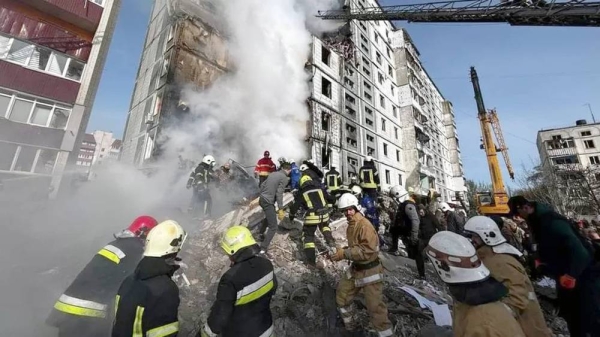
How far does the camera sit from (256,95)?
47.3 feet

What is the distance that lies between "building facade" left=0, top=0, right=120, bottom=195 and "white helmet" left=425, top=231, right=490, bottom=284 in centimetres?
1445

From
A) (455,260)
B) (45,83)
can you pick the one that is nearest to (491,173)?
(455,260)

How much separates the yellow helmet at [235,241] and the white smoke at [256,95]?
10.8 metres

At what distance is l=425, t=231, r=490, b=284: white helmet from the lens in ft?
4.54

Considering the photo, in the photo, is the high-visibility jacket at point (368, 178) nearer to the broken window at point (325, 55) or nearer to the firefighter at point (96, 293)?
the firefighter at point (96, 293)

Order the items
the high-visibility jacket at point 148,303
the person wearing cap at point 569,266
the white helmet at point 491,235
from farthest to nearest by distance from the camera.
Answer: the white helmet at point 491,235, the person wearing cap at point 569,266, the high-visibility jacket at point 148,303

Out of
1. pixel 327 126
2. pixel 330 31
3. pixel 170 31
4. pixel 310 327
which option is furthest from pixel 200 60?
pixel 310 327

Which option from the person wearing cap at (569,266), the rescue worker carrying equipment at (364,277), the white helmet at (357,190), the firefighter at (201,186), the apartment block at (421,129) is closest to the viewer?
the person wearing cap at (569,266)

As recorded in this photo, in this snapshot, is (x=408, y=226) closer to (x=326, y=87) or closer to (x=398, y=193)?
(x=398, y=193)

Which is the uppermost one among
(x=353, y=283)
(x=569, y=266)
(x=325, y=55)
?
(x=325, y=55)

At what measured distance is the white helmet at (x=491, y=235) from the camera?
2.42 meters

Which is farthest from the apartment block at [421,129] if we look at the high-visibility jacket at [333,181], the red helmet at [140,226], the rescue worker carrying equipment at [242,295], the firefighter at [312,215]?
the red helmet at [140,226]

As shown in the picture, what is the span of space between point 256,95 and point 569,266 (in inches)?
548

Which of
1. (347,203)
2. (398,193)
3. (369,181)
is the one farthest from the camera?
(398,193)
